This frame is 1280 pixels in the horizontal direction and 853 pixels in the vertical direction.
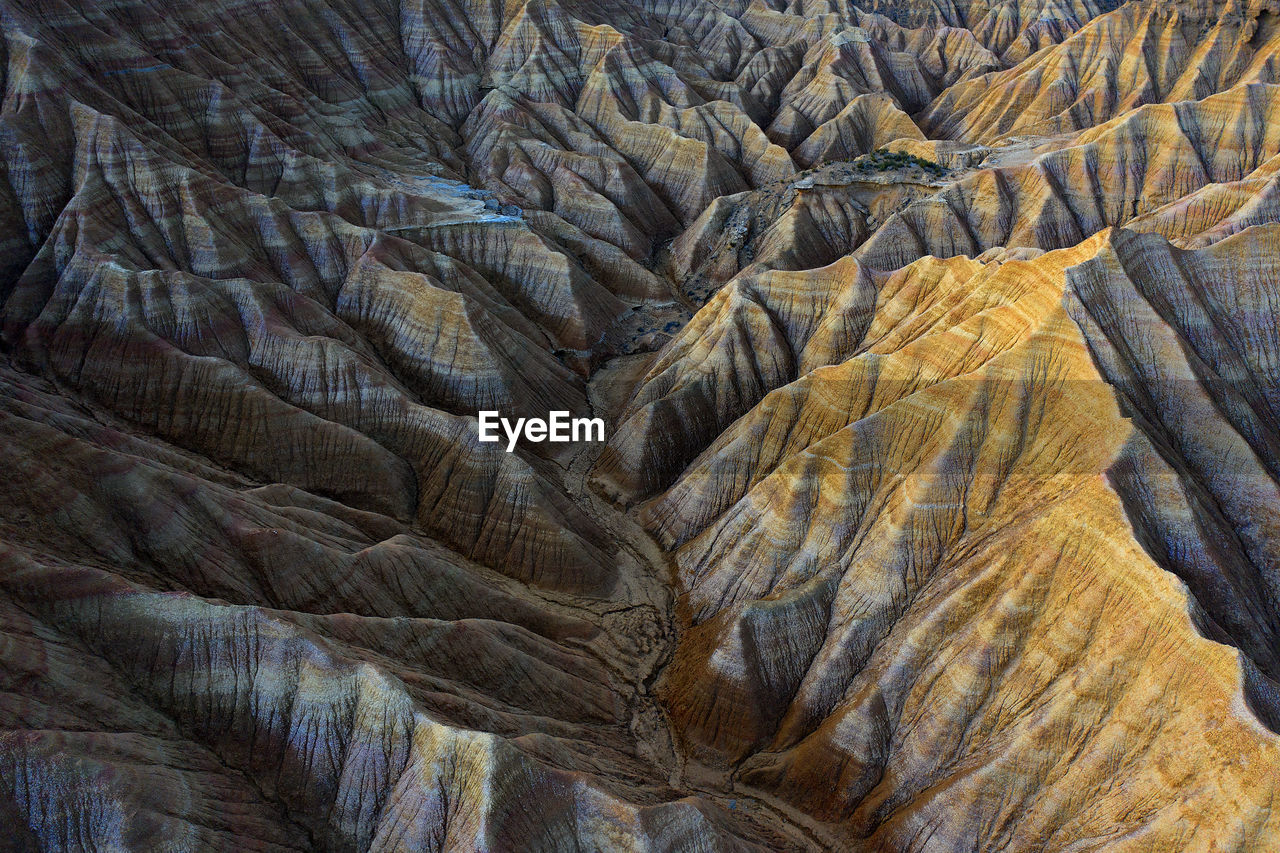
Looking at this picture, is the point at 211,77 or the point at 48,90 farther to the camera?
the point at 211,77

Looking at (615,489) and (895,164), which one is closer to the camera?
(615,489)

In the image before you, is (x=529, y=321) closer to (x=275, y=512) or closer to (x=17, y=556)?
(x=275, y=512)

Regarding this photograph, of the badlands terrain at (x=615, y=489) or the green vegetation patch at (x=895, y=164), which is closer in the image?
the badlands terrain at (x=615, y=489)

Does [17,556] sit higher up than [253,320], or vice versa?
[17,556]

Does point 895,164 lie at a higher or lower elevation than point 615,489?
higher

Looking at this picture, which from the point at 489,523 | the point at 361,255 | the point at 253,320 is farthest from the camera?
the point at 361,255

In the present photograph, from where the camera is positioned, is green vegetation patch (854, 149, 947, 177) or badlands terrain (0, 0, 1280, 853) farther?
green vegetation patch (854, 149, 947, 177)

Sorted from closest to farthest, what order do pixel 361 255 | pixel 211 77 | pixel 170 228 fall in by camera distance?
1. pixel 170 228
2. pixel 361 255
3. pixel 211 77

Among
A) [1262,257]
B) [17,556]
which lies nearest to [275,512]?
[17,556]
